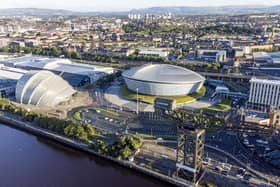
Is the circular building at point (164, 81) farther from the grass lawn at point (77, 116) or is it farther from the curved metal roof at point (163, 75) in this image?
the grass lawn at point (77, 116)

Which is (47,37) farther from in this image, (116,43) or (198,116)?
(198,116)

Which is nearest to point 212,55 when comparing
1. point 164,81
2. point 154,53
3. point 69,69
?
point 154,53

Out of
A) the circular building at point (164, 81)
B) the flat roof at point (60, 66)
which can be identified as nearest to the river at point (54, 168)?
the circular building at point (164, 81)

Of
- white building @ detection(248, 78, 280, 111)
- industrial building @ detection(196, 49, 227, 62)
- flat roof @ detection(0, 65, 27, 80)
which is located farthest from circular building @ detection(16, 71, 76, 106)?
industrial building @ detection(196, 49, 227, 62)

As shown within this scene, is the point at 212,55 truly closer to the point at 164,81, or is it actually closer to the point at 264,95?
the point at 264,95

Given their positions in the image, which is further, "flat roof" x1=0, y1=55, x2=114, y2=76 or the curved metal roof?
"flat roof" x1=0, y1=55, x2=114, y2=76

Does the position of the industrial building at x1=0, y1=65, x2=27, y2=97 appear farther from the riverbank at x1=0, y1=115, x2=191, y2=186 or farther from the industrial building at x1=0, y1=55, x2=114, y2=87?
the riverbank at x1=0, y1=115, x2=191, y2=186
